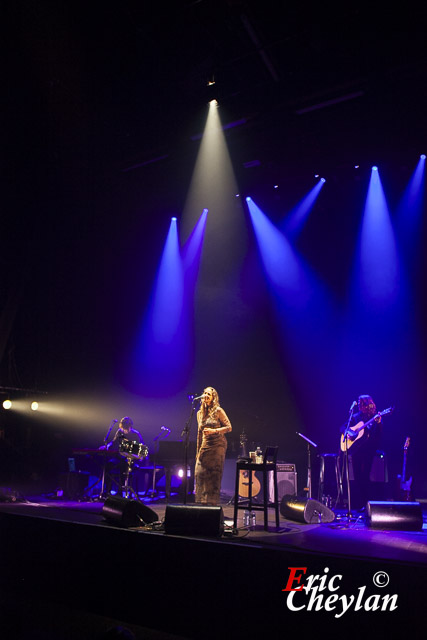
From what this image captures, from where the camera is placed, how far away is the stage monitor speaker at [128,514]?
513cm

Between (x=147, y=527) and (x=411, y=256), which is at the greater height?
(x=411, y=256)

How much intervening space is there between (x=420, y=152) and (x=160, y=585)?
25.4 ft

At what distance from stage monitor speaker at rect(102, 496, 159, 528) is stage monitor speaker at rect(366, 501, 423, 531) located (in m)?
2.74

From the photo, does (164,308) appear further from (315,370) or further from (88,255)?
(315,370)

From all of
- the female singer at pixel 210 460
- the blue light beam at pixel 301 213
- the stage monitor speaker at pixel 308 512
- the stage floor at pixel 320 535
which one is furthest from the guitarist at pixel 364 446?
the blue light beam at pixel 301 213

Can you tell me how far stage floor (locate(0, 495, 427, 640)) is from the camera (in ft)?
11.6

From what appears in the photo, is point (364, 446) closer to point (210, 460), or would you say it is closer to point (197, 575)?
point (210, 460)

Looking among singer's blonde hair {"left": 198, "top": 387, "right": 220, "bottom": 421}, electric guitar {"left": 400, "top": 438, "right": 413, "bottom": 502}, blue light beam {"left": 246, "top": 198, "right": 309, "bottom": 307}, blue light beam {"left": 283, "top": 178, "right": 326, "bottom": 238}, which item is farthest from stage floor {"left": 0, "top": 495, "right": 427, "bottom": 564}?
blue light beam {"left": 283, "top": 178, "right": 326, "bottom": 238}

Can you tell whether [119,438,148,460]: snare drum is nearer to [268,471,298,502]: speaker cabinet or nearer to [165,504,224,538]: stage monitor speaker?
[268,471,298,502]: speaker cabinet

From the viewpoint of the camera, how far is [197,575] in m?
4.23

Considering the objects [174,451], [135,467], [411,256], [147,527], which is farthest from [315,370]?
Answer: [147,527]

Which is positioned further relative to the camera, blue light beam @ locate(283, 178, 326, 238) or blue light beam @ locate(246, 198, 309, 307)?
blue light beam @ locate(246, 198, 309, 307)

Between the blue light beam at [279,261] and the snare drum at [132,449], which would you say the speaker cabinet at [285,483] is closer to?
the snare drum at [132,449]

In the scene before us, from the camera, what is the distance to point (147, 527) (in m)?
5.13
